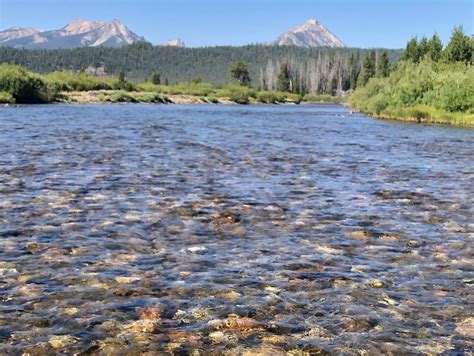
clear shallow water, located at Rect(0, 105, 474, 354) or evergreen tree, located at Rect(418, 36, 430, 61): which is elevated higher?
evergreen tree, located at Rect(418, 36, 430, 61)

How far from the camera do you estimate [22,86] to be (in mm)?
86562

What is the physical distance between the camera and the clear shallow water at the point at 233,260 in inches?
250

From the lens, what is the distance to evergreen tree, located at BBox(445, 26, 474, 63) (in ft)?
284

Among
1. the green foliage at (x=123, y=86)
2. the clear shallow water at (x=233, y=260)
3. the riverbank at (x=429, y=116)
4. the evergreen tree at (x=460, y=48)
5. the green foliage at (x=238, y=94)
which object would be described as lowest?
the clear shallow water at (x=233, y=260)

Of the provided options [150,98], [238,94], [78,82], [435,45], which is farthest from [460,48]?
[78,82]

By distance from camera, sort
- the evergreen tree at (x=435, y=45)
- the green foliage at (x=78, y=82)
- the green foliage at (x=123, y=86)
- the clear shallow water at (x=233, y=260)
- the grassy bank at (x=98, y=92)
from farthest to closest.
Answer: the green foliage at (x=123, y=86), the green foliage at (x=78, y=82), the evergreen tree at (x=435, y=45), the grassy bank at (x=98, y=92), the clear shallow water at (x=233, y=260)

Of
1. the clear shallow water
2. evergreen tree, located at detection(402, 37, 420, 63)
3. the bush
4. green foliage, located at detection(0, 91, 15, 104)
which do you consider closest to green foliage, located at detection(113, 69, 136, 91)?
the bush

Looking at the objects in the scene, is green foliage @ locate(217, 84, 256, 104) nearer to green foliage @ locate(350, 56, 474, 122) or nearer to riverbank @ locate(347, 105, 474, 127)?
green foliage @ locate(350, 56, 474, 122)

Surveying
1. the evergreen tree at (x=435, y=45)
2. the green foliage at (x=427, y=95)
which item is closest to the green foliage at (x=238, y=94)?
the evergreen tree at (x=435, y=45)

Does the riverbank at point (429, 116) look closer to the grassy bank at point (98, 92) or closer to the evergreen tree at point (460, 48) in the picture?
the evergreen tree at point (460, 48)

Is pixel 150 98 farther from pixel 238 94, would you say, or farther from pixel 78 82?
pixel 238 94

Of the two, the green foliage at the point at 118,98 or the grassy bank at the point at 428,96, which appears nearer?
the grassy bank at the point at 428,96

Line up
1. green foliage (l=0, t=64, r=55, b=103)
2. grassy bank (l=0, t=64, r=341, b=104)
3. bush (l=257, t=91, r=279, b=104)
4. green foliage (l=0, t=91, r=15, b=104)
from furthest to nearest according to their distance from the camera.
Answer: bush (l=257, t=91, r=279, b=104), grassy bank (l=0, t=64, r=341, b=104), green foliage (l=0, t=64, r=55, b=103), green foliage (l=0, t=91, r=15, b=104)

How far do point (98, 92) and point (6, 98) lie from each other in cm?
4621
